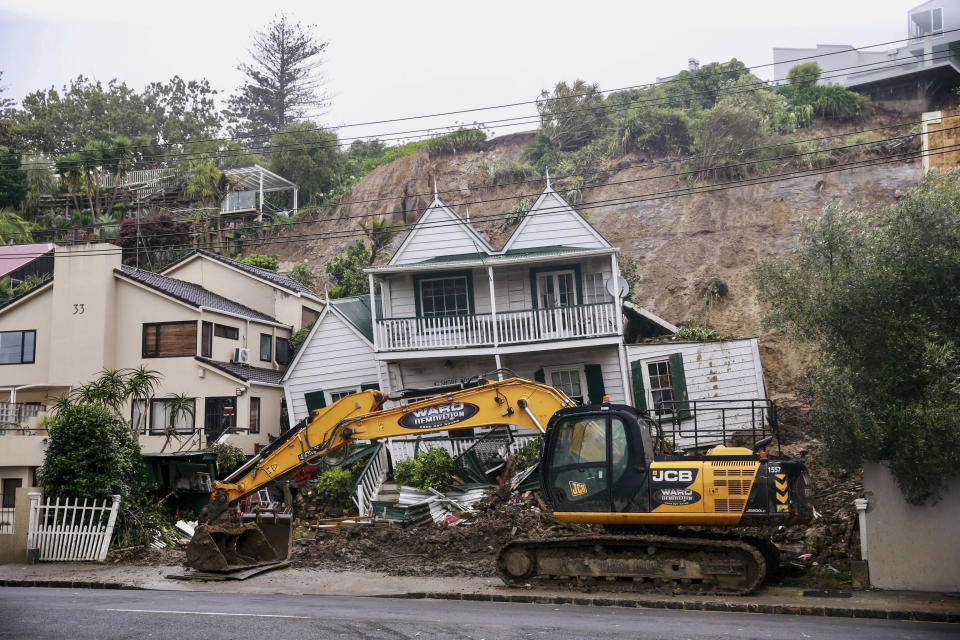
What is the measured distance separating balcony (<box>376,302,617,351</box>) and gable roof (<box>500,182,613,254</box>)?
2.37m

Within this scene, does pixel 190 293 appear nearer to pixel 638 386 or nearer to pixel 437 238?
pixel 437 238

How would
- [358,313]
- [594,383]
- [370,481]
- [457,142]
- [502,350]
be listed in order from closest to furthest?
[370,481], [502,350], [594,383], [358,313], [457,142]

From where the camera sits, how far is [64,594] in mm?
13758

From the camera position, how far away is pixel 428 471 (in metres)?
21.8

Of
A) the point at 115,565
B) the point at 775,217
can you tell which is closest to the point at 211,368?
the point at 115,565

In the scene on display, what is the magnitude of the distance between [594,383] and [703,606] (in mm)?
14172

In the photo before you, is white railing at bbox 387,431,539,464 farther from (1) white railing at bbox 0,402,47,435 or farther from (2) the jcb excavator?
(1) white railing at bbox 0,402,47,435

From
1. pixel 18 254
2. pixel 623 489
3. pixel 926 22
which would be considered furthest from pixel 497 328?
pixel 926 22

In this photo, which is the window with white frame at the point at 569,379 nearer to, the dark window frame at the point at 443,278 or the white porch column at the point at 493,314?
the white porch column at the point at 493,314

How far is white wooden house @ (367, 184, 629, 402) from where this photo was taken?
82.7 feet

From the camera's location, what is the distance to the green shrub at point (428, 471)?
21578 millimetres

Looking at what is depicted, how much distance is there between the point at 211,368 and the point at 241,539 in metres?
12.4

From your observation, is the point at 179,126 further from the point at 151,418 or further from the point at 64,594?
the point at 64,594

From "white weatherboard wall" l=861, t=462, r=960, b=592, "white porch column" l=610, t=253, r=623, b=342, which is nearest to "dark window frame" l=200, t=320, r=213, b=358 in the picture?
"white porch column" l=610, t=253, r=623, b=342
